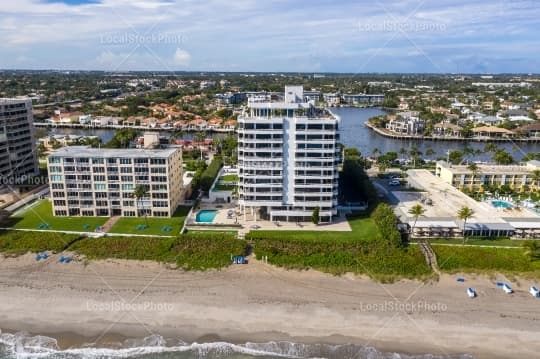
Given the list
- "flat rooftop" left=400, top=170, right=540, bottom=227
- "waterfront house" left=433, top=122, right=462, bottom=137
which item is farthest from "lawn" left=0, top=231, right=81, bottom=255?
"waterfront house" left=433, top=122, right=462, bottom=137

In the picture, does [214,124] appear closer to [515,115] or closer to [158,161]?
[158,161]

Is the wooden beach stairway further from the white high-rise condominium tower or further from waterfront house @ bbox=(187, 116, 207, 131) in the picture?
waterfront house @ bbox=(187, 116, 207, 131)

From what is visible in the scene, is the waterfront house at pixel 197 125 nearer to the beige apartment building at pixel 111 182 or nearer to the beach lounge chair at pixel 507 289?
the beige apartment building at pixel 111 182

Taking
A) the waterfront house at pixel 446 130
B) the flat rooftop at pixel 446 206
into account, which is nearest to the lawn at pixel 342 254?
the flat rooftop at pixel 446 206

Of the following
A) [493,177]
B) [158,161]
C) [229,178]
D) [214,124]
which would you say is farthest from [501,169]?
[214,124]

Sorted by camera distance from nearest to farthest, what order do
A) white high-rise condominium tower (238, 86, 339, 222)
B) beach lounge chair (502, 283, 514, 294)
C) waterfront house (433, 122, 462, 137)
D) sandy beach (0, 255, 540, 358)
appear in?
sandy beach (0, 255, 540, 358) < beach lounge chair (502, 283, 514, 294) < white high-rise condominium tower (238, 86, 339, 222) < waterfront house (433, 122, 462, 137)

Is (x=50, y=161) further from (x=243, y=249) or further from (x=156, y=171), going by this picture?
(x=243, y=249)
